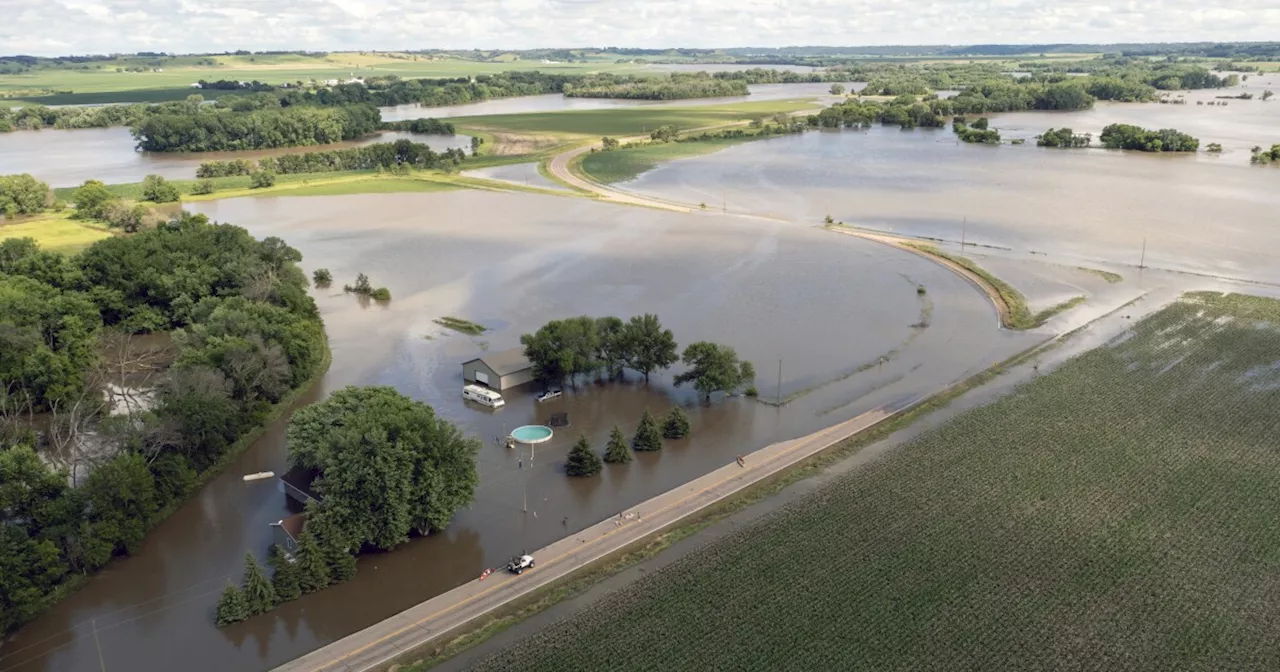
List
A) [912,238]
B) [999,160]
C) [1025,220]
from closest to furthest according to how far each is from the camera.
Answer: [912,238], [1025,220], [999,160]

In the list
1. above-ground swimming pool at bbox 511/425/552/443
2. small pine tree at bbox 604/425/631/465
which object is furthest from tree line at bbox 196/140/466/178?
small pine tree at bbox 604/425/631/465

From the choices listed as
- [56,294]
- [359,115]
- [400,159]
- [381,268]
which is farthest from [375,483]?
[359,115]

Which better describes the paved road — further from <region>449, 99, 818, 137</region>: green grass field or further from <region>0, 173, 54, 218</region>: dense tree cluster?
<region>449, 99, 818, 137</region>: green grass field

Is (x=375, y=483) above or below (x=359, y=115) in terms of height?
below

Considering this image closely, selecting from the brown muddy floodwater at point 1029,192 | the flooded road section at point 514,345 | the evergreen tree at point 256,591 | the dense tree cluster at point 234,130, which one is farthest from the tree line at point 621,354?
the dense tree cluster at point 234,130

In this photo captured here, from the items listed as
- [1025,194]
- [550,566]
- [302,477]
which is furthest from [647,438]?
[1025,194]

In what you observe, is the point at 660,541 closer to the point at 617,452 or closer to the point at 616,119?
the point at 617,452

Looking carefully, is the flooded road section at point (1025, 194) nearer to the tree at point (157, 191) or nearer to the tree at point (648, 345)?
the tree at point (648, 345)

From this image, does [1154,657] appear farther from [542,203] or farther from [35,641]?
[542,203]
